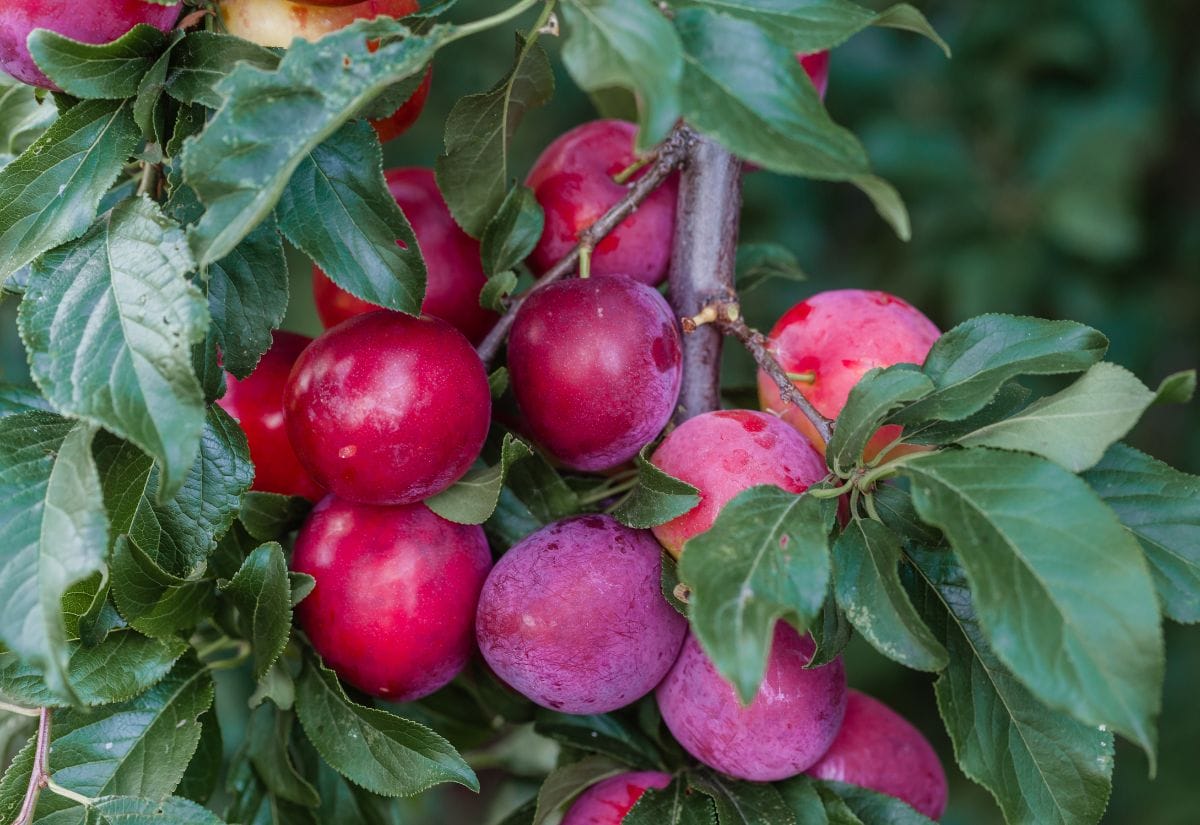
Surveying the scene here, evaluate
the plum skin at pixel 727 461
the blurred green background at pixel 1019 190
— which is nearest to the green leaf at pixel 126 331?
the plum skin at pixel 727 461

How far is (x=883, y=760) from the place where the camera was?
2.16ft

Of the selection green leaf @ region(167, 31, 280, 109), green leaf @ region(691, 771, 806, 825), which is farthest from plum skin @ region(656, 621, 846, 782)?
green leaf @ region(167, 31, 280, 109)

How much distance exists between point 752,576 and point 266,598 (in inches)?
10.5

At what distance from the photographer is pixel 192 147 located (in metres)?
0.43

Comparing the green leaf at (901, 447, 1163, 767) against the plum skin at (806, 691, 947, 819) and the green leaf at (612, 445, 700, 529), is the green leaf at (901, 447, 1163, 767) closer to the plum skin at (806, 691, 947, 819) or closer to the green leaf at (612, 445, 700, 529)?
the green leaf at (612, 445, 700, 529)

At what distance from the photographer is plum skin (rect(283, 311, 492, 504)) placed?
0.56 meters

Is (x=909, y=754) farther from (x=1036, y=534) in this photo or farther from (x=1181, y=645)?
(x=1181, y=645)

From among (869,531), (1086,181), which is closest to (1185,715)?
(1086,181)

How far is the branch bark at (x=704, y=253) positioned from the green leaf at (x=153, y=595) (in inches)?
11.5

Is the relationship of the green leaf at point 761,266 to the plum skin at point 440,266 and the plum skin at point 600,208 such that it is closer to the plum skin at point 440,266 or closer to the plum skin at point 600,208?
the plum skin at point 600,208

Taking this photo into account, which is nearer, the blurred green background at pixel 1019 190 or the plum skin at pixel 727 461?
the plum skin at pixel 727 461

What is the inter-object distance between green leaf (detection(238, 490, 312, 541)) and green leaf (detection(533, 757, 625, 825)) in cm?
21

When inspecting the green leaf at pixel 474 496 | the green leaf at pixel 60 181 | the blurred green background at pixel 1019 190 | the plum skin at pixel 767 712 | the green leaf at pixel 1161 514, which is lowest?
the blurred green background at pixel 1019 190

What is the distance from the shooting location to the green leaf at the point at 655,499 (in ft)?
1.79
